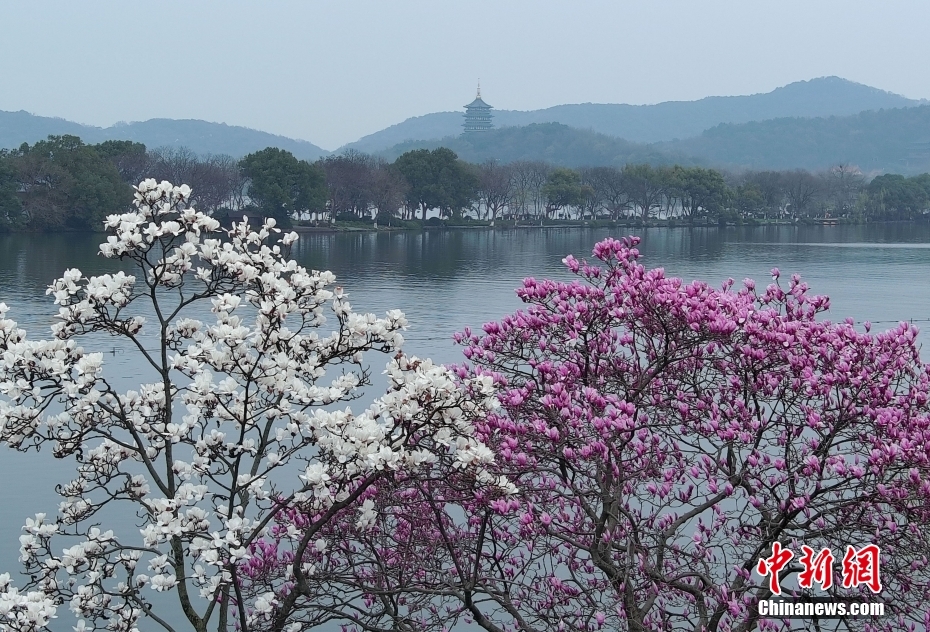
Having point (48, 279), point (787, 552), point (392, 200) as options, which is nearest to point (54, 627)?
point (787, 552)

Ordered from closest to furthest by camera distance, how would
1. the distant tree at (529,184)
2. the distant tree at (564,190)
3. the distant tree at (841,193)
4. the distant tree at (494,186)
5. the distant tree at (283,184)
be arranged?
the distant tree at (283,184), the distant tree at (494,186), the distant tree at (564,190), the distant tree at (529,184), the distant tree at (841,193)

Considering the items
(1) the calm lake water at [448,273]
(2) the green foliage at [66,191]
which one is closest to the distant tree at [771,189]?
(1) the calm lake water at [448,273]

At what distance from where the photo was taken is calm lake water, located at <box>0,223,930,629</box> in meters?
23.8

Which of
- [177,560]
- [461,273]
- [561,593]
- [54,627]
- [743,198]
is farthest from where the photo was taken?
[743,198]

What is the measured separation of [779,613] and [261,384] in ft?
13.7

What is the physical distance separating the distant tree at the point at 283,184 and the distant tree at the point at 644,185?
55.8 meters

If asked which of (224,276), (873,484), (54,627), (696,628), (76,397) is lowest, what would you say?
(54,627)

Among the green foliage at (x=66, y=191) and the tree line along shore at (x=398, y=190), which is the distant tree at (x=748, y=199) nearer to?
the tree line along shore at (x=398, y=190)

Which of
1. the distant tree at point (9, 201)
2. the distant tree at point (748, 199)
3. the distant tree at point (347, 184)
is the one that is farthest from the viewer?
the distant tree at point (748, 199)

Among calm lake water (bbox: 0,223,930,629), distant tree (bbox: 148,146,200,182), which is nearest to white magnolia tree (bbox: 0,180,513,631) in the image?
calm lake water (bbox: 0,223,930,629)

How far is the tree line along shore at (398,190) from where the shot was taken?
8681 centimetres

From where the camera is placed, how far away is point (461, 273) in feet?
178

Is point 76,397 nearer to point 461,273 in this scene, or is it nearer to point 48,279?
point 48,279

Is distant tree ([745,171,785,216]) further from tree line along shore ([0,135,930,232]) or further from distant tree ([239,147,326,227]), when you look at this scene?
distant tree ([239,147,326,227])
